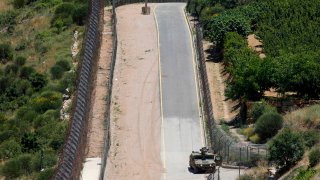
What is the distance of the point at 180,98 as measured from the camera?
86.4 metres

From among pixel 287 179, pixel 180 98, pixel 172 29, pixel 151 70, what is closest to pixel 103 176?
pixel 287 179

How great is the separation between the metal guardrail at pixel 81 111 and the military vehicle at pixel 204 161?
7114mm

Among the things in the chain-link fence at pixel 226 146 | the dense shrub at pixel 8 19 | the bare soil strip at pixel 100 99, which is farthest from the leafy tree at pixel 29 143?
the dense shrub at pixel 8 19

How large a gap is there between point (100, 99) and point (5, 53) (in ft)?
109

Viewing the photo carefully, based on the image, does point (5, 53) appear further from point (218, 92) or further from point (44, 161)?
point (44, 161)

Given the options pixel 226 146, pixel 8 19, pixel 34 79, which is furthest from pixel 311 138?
pixel 8 19

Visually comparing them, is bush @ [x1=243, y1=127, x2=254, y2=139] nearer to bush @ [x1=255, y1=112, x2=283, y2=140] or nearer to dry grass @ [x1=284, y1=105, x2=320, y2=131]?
bush @ [x1=255, y1=112, x2=283, y2=140]

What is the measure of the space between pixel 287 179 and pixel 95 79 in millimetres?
31800

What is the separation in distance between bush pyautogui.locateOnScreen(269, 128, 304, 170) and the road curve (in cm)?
609

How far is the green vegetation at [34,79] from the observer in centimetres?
7850

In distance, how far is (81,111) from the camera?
244 feet

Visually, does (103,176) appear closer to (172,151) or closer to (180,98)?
(172,151)

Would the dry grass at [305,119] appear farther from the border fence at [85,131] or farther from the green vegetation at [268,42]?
the green vegetation at [268,42]

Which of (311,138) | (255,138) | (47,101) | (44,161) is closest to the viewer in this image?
(311,138)
